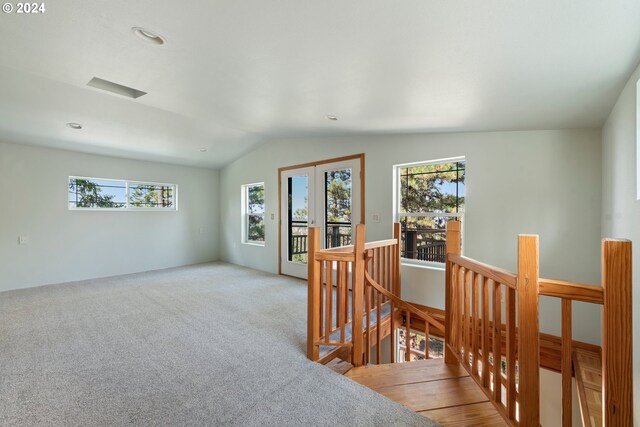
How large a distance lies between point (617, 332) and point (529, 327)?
0.83ft

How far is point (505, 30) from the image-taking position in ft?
4.57

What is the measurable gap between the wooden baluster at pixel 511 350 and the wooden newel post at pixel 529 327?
7 centimetres

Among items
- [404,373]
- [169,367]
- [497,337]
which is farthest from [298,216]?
[497,337]

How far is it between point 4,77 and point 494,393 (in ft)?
15.4

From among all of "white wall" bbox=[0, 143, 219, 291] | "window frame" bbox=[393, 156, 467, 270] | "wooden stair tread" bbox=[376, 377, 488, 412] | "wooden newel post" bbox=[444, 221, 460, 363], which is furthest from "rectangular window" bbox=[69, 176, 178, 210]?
"wooden newel post" bbox=[444, 221, 460, 363]

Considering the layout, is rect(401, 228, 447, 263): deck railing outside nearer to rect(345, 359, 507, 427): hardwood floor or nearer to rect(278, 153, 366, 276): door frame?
rect(278, 153, 366, 276): door frame

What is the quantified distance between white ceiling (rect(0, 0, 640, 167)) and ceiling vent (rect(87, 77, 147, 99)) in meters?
0.19

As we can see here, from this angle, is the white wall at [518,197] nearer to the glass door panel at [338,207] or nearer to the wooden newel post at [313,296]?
the glass door panel at [338,207]

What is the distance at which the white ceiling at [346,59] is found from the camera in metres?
1.38

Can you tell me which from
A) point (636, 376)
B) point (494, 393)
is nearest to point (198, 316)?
point (494, 393)

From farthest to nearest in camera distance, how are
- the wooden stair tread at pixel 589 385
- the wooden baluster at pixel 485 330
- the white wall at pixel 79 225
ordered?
the white wall at pixel 79 225
the wooden stair tread at pixel 589 385
the wooden baluster at pixel 485 330

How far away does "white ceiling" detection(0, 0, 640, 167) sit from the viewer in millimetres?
1376

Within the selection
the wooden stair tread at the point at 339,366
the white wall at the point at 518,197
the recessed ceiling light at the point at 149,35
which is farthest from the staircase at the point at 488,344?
the recessed ceiling light at the point at 149,35

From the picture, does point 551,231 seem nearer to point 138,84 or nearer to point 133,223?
point 138,84
